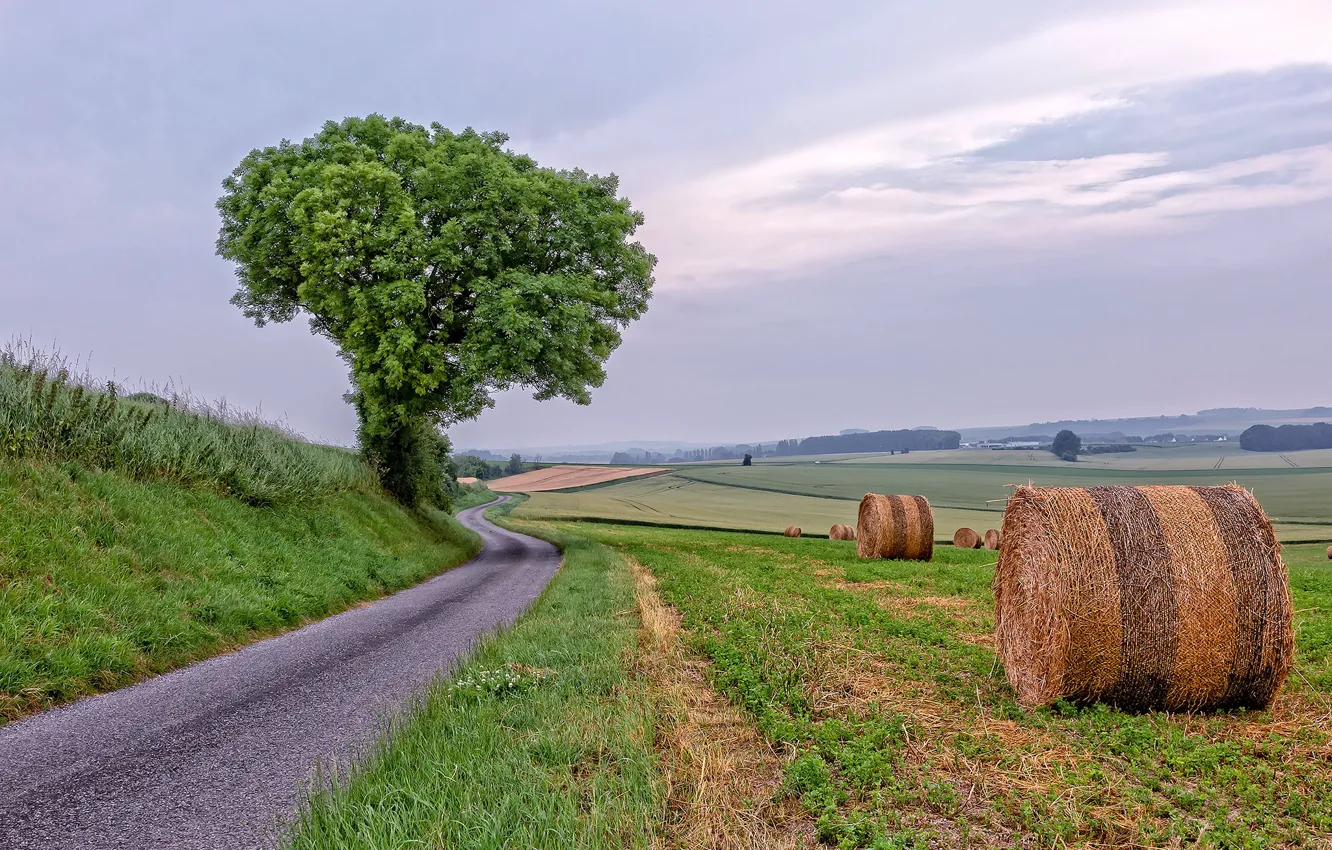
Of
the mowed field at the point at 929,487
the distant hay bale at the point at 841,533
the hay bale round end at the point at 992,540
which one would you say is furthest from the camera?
the mowed field at the point at 929,487

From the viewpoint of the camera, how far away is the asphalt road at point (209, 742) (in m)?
4.86

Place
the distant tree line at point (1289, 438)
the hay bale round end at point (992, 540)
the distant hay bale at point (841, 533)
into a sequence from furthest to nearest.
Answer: the distant tree line at point (1289, 438)
the distant hay bale at point (841, 533)
the hay bale round end at point (992, 540)

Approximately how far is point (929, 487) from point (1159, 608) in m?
64.8

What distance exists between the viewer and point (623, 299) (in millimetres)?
28469

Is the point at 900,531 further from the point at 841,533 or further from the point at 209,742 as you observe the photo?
the point at 209,742

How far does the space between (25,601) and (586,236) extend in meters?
20.6

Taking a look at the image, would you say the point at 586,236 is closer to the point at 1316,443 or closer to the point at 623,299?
the point at 623,299

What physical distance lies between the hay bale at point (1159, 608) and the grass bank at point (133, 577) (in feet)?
34.7

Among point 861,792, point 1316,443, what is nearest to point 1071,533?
point 861,792

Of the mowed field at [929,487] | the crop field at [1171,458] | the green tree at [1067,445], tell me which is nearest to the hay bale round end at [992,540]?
the mowed field at [929,487]

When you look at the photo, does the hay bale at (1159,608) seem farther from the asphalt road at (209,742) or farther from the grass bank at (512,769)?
the asphalt road at (209,742)

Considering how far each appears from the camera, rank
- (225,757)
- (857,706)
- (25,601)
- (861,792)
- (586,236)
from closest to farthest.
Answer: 1. (861,792)
2. (225,757)
3. (857,706)
4. (25,601)
5. (586,236)

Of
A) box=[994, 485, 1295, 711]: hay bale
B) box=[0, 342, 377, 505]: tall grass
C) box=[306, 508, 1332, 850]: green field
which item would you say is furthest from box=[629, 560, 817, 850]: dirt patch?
box=[0, 342, 377, 505]: tall grass

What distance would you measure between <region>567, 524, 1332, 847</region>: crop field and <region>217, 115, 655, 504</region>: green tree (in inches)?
595
